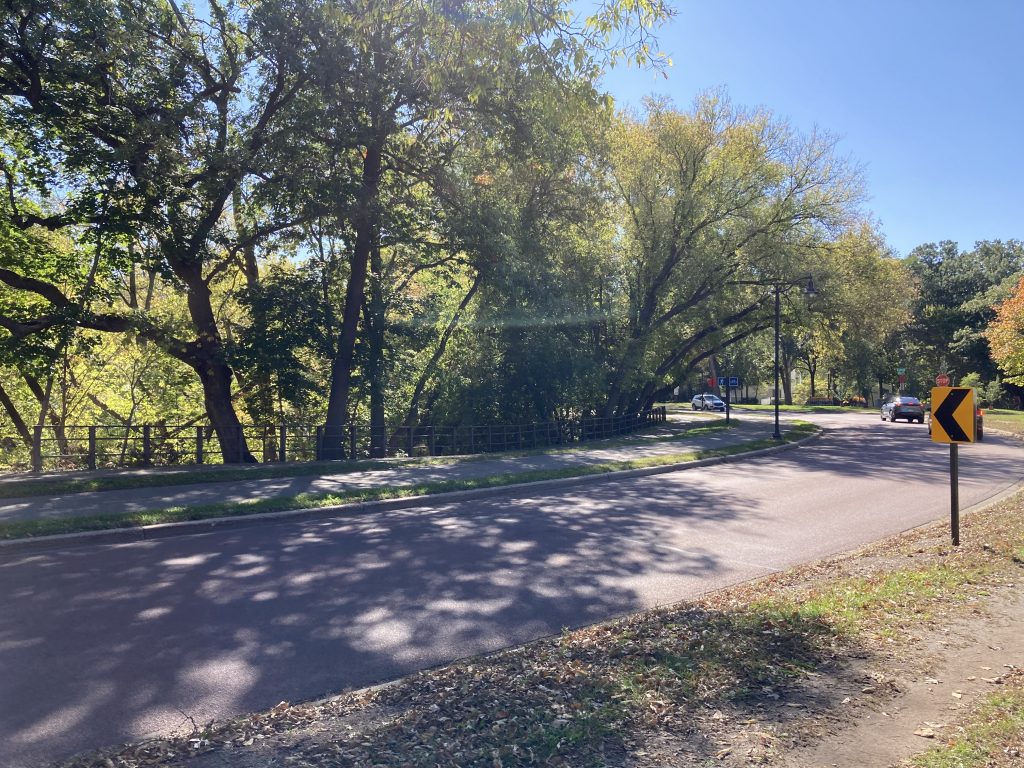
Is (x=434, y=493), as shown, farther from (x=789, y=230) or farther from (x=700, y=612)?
(x=789, y=230)

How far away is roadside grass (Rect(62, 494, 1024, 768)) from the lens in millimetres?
3510

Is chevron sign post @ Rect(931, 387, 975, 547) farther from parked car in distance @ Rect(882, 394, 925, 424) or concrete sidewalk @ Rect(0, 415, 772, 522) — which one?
parked car in distance @ Rect(882, 394, 925, 424)

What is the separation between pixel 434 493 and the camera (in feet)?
43.6

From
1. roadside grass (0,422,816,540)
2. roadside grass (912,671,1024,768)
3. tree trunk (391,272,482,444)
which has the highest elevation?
tree trunk (391,272,482,444)

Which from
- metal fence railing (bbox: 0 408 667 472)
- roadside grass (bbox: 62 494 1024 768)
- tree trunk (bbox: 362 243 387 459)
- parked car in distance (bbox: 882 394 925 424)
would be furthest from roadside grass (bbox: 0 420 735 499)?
parked car in distance (bbox: 882 394 925 424)

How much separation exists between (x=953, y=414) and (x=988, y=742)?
5434 millimetres

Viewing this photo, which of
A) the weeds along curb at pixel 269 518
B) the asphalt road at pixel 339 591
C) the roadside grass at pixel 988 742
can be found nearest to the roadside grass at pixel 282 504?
the weeds along curb at pixel 269 518

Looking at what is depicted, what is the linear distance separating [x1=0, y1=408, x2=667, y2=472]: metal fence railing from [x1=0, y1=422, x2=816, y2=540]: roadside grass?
5.59m

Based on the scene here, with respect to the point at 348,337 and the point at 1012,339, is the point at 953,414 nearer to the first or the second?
the point at 348,337

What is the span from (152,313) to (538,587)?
593 inches

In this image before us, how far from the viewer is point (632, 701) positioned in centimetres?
402

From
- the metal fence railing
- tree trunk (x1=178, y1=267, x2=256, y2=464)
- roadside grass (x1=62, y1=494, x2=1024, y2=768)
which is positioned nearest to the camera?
roadside grass (x1=62, y1=494, x2=1024, y2=768)

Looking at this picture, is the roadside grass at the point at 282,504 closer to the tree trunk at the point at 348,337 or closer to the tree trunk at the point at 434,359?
the tree trunk at the point at 348,337

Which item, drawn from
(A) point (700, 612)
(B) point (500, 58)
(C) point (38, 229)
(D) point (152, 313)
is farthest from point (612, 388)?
(A) point (700, 612)
